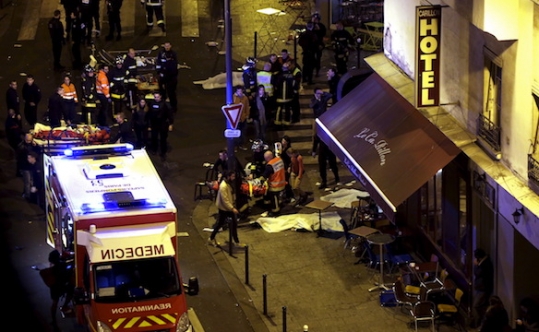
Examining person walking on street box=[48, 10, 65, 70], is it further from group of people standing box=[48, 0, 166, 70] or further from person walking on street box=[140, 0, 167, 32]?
person walking on street box=[140, 0, 167, 32]

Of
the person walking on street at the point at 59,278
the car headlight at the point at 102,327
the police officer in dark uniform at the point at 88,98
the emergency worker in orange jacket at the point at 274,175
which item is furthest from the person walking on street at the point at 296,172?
the car headlight at the point at 102,327

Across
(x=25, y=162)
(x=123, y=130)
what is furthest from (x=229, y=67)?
(x=25, y=162)

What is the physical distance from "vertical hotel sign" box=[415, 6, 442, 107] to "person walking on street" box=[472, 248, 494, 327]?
3.11m

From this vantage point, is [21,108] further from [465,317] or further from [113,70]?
[465,317]

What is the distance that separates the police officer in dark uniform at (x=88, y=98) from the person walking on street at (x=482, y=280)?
599 inches

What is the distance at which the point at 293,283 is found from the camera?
85.6 feet

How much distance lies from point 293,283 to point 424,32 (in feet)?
20.5

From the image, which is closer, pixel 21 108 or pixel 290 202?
pixel 290 202

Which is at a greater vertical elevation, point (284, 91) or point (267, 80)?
point (267, 80)

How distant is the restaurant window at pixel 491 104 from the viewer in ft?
71.9

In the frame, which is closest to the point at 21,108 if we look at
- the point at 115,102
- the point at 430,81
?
the point at 115,102

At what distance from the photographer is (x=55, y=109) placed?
3347cm

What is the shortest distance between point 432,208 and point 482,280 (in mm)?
3901

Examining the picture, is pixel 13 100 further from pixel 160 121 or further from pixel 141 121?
pixel 160 121
